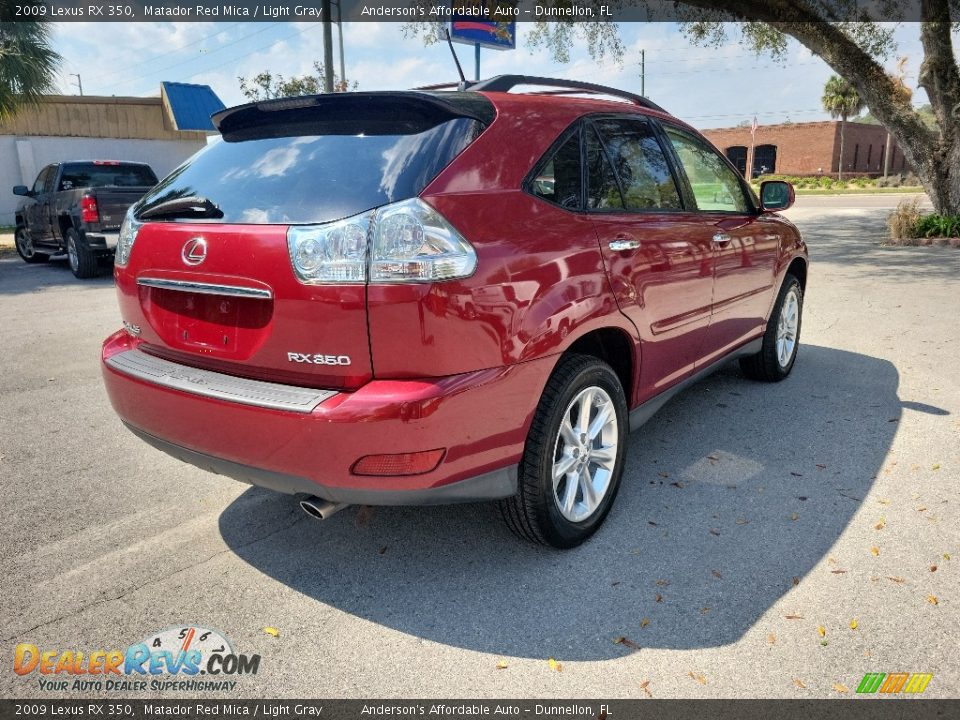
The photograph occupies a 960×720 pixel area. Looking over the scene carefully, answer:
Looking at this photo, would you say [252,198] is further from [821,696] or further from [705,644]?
[821,696]

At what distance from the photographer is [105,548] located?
121 inches

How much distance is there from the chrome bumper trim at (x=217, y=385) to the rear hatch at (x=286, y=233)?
0.13 feet

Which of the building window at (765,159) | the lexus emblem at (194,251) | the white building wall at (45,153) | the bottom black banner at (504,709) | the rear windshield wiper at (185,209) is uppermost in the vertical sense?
the building window at (765,159)

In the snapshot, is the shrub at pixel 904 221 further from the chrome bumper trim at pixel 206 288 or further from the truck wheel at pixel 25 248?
the truck wheel at pixel 25 248

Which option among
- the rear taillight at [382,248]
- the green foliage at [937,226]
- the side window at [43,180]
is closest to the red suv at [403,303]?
the rear taillight at [382,248]

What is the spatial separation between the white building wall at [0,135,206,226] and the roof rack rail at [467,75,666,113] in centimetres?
2199

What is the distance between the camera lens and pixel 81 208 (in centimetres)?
1078

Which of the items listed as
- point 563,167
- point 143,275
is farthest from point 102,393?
point 563,167

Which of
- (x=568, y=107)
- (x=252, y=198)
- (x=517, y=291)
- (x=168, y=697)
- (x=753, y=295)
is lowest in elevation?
(x=168, y=697)

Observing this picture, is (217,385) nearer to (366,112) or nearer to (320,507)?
(320,507)

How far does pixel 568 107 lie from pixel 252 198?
4.58 feet

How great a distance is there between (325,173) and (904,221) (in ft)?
50.4

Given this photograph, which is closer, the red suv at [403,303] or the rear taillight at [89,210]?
the red suv at [403,303]

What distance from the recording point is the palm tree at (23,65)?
1641cm
